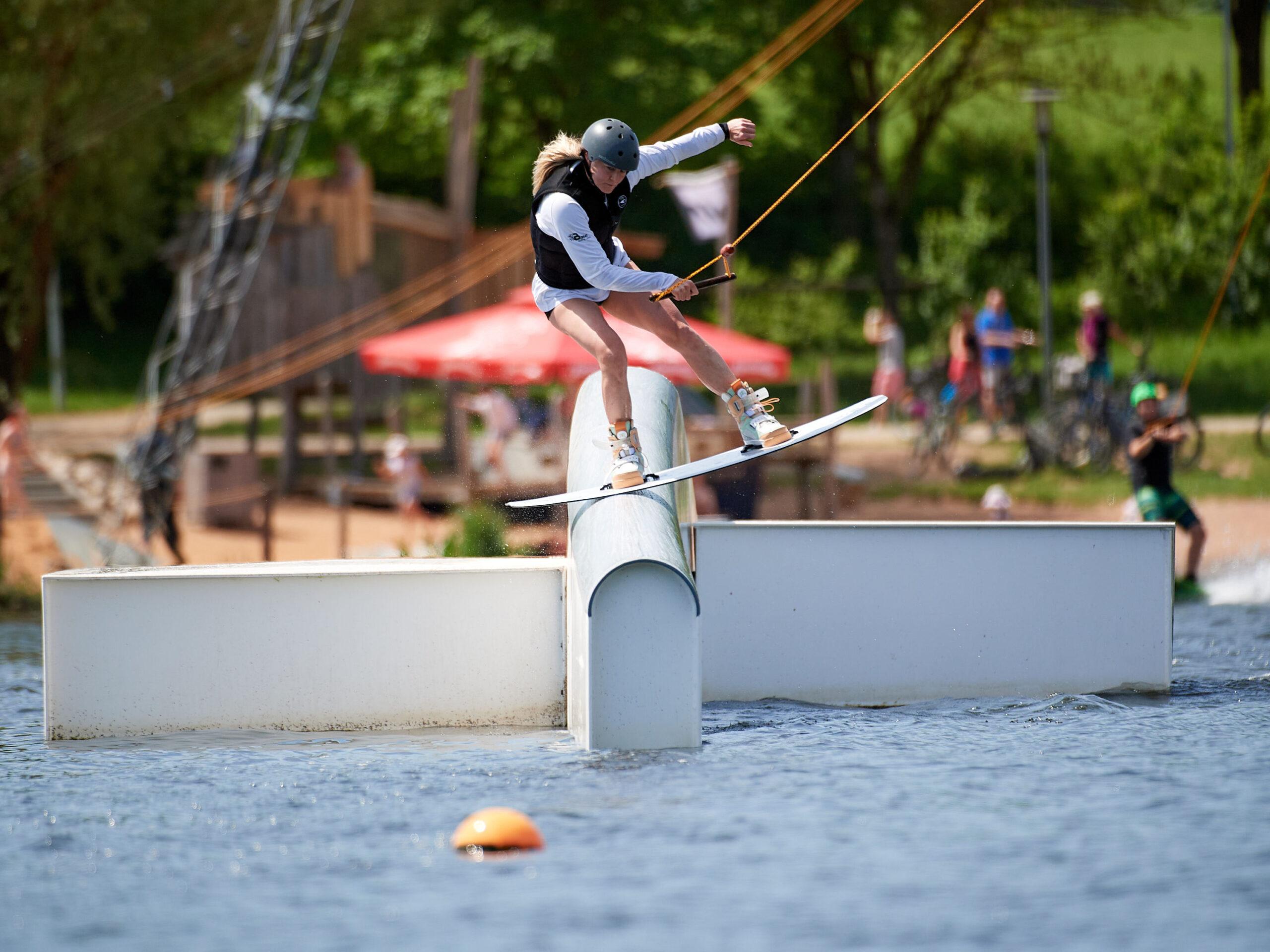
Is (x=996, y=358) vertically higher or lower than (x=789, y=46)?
lower

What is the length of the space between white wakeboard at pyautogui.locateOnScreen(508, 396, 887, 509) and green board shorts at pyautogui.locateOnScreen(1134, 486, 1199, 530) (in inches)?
222

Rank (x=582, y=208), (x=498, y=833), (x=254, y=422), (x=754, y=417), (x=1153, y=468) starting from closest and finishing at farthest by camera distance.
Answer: (x=498, y=833) → (x=582, y=208) → (x=754, y=417) → (x=1153, y=468) → (x=254, y=422)

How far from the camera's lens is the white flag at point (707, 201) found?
70.7 ft

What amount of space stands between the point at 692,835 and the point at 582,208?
11.1 ft

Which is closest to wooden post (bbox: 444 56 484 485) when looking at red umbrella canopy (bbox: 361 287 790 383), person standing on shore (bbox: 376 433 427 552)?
person standing on shore (bbox: 376 433 427 552)

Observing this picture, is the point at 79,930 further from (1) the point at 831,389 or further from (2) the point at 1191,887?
(1) the point at 831,389

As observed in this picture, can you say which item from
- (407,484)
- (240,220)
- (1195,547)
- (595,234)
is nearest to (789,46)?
(240,220)

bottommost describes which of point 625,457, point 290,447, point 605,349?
point 625,457

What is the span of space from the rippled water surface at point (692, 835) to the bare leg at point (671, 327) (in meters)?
2.04

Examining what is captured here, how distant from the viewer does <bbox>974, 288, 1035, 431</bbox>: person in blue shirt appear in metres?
24.0

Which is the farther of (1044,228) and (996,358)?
(996,358)

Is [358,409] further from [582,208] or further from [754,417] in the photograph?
[582,208]

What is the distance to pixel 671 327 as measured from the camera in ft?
30.1

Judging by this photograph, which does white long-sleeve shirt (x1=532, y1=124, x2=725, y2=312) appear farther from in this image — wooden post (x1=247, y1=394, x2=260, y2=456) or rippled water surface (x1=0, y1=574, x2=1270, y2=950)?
wooden post (x1=247, y1=394, x2=260, y2=456)
